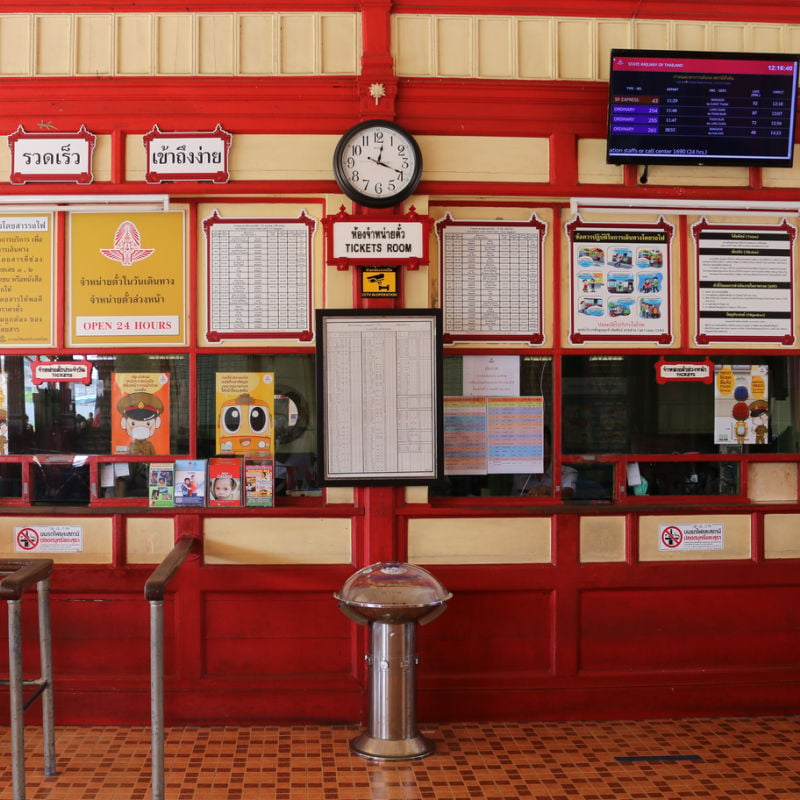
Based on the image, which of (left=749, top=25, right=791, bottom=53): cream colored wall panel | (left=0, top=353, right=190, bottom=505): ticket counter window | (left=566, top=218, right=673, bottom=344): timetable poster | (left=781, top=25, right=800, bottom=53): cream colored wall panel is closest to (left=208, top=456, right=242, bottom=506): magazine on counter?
(left=0, top=353, right=190, bottom=505): ticket counter window

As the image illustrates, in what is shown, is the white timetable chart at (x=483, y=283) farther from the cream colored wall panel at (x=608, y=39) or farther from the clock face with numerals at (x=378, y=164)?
the cream colored wall panel at (x=608, y=39)

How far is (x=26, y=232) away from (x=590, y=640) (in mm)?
3563

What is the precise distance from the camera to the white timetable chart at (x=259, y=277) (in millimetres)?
4641

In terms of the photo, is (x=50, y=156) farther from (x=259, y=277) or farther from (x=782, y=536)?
(x=782, y=536)

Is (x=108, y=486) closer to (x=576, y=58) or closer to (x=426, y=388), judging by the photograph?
(x=426, y=388)

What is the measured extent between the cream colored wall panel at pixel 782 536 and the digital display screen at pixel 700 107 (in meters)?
1.84

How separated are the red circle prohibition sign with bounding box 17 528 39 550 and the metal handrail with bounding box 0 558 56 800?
48cm

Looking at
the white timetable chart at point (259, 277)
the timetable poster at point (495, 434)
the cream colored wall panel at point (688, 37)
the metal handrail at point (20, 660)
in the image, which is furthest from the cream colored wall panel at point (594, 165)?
the metal handrail at point (20, 660)

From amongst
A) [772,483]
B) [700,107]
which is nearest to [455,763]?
[772,483]

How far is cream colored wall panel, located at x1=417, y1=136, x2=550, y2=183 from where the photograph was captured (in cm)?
466

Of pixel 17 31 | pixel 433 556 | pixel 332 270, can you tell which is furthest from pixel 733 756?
pixel 17 31

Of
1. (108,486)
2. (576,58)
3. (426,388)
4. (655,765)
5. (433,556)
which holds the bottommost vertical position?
(655,765)

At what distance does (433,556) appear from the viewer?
464 centimetres

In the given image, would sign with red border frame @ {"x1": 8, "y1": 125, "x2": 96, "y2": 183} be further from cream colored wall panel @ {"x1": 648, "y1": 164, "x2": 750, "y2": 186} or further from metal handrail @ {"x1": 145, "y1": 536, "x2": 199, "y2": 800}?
cream colored wall panel @ {"x1": 648, "y1": 164, "x2": 750, "y2": 186}
